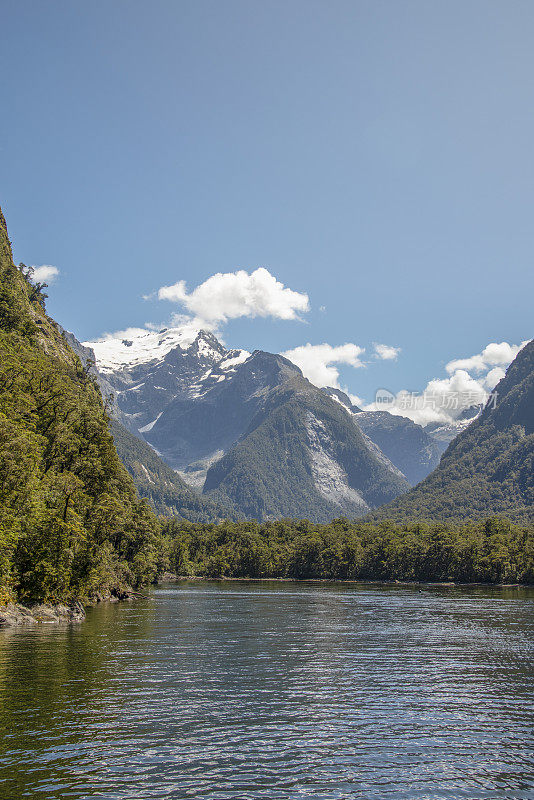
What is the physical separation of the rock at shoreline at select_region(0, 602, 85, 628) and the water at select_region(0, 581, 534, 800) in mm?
4469

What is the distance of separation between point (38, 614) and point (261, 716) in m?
42.5

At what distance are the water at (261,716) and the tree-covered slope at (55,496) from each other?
8325mm

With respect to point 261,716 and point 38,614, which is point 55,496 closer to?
point 38,614

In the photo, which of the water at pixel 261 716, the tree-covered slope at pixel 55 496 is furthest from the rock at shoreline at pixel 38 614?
the water at pixel 261 716

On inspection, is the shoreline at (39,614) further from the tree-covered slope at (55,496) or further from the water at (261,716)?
the water at (261,716)

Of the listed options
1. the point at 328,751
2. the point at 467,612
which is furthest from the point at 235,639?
the point at 467,612

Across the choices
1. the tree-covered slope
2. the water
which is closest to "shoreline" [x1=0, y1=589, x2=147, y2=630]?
the tree-covered slope

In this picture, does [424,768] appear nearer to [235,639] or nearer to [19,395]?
[235,639]

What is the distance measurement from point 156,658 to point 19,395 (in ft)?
154

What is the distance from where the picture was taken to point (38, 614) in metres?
65.5

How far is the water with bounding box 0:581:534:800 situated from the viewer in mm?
21969

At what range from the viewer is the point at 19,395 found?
269ft

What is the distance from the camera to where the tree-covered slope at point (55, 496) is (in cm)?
6094

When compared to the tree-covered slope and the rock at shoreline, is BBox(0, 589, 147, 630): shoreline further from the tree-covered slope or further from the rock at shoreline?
the tree-covered slope
